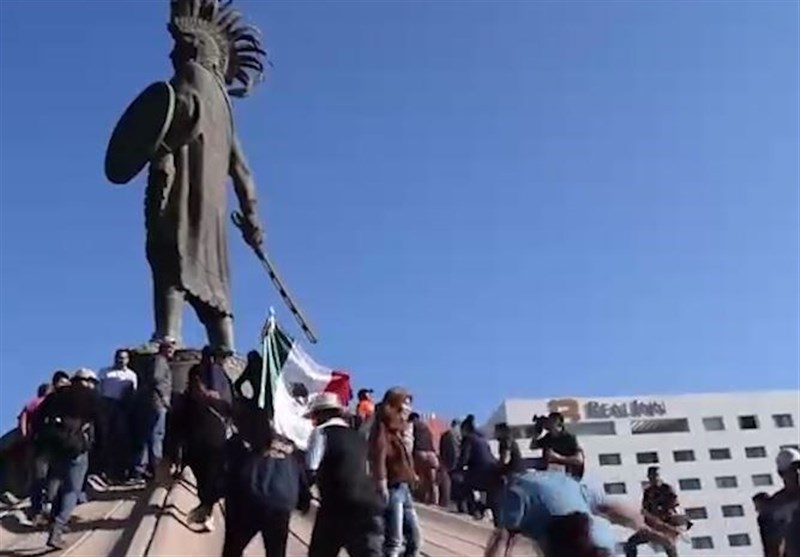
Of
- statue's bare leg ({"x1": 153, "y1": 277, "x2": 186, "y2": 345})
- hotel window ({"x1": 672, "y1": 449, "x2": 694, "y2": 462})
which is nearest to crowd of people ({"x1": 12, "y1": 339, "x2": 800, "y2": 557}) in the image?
statue's bare leg ({"x1": 153, "y1": 277, "x2": 186, "y2": 345})

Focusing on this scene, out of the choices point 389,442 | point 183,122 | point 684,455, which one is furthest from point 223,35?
point 684,455

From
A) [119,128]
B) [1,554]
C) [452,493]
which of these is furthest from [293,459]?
[119,128]

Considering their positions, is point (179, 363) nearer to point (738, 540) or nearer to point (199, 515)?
point (199, 515)

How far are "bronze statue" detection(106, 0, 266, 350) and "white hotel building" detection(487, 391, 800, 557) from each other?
207ft

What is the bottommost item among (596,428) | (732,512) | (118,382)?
(118,382)

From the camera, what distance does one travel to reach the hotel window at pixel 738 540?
247ft

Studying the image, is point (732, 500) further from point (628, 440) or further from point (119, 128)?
point (119, 128)

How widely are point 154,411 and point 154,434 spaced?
24cm

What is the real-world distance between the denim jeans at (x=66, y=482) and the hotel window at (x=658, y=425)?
78480 millimetres

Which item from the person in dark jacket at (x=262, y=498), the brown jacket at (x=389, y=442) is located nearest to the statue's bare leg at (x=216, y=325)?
the brown jacket at (x=389, y=442)

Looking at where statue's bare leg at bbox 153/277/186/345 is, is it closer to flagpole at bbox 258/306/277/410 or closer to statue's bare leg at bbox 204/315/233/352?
statue's bare leg at bbox 204/315/233/352

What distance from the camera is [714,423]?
273ft

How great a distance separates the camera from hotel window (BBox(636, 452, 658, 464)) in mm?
81688

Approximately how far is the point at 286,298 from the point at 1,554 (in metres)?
8.87
